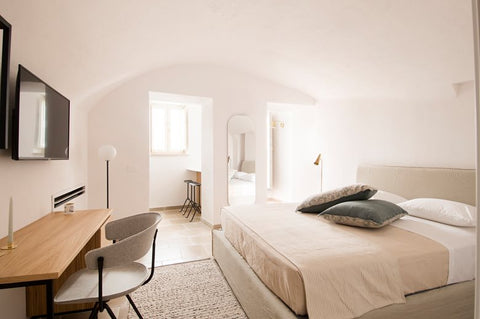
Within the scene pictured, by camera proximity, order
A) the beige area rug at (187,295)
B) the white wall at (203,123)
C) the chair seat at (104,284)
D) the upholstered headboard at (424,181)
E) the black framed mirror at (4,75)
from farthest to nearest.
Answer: the white wall at (203,123)
the upholstered headboard at (424,181)
the beige area rug at (187,295)
the chair seat at (104,284)
the black framed mirror at (4,75)

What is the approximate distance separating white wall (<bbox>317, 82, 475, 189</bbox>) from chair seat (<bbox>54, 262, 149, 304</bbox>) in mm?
3178

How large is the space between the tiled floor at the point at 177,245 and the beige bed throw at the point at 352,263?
1.18 m

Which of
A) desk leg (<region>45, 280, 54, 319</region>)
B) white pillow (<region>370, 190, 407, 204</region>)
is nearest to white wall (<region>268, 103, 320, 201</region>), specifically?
white pillow (<region>370, 190, 407, 204</region>)

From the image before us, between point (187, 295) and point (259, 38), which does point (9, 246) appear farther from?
point (259, 38)

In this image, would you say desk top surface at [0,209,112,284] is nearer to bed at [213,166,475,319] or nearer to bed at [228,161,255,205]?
bed at [213,166,475,319]

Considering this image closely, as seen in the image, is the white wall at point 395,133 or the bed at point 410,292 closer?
the bed at point 410,292

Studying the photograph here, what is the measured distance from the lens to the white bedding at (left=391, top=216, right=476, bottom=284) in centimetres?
170

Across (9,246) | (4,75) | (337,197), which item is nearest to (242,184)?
(337,197)

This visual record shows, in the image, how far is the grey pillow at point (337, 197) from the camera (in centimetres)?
234

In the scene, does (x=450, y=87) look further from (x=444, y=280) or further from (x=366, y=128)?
(x=444, y=280)

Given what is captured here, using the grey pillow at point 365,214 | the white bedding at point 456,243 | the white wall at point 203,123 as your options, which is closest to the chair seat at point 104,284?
the grey pillow at point 365,214

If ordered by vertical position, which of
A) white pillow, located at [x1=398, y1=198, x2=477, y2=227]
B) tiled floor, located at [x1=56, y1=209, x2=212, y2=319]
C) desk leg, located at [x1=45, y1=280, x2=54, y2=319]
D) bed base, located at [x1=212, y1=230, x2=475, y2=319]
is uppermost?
white pillow, located at [x1=398, y1=198, x2=477, y2=227]

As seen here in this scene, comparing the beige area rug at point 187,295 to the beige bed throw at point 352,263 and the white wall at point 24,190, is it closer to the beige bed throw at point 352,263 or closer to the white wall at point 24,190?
the beige bed throw at point 352,263

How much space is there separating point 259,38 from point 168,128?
3370 millimetres
